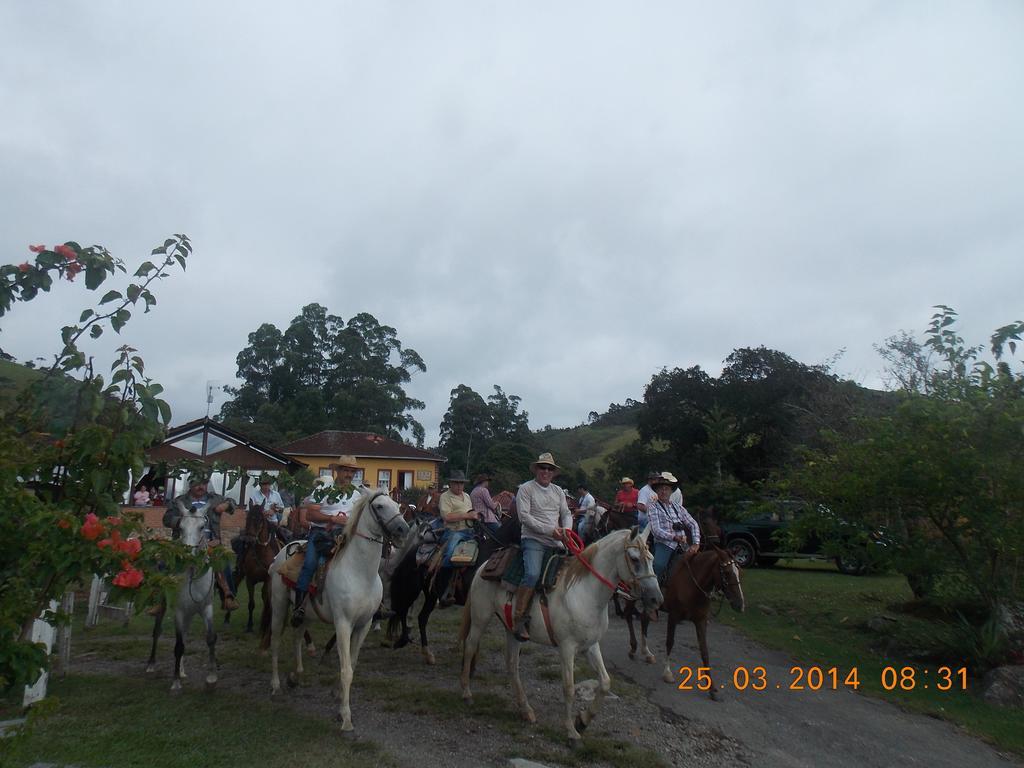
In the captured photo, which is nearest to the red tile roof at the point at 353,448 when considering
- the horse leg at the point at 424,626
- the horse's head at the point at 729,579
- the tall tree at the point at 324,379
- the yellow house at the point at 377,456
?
the yellow house at the point at 377,456

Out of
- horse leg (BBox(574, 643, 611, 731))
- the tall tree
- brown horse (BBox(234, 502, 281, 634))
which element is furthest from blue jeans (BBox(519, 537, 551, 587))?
the tall tree

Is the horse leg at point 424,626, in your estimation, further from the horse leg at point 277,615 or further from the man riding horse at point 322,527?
the man riding horse at point 322,527

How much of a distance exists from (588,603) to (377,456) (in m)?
36.9

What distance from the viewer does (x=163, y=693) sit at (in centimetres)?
654

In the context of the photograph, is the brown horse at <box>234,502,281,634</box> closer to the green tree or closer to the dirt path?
the dirt path

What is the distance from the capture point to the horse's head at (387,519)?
19.5 feet

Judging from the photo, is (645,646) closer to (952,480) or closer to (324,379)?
(952,480)

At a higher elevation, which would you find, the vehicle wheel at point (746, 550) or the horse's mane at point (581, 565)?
the horse's mane at point (581, 565)

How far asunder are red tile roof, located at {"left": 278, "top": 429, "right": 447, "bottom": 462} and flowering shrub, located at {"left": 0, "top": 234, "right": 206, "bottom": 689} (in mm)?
38213

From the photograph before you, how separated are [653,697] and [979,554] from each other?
470cm

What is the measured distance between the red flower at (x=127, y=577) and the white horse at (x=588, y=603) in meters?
4.09

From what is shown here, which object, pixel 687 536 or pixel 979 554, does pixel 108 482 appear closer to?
pixel 687 536

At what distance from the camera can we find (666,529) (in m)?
8.73

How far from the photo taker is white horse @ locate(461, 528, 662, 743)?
569 cm
